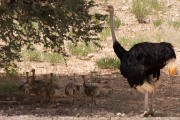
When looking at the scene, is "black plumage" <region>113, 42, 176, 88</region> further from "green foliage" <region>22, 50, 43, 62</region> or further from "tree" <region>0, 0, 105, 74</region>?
"green foliage" <region>22, 50, 43, 62</region>

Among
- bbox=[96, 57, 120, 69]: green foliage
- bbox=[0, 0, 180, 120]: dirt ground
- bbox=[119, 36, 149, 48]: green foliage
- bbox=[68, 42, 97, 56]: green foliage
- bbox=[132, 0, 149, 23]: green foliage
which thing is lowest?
bbox=[0, 0, 180, 120]: dirt ground

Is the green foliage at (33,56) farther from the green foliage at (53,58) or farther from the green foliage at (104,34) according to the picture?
the green foliage at (104,34)

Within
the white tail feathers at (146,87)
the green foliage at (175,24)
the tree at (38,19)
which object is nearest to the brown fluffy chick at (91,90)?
the tree at (38,19)

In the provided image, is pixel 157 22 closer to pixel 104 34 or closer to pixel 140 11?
pixel 140 11

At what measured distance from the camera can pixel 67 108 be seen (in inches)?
499

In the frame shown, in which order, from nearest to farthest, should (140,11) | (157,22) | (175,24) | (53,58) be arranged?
(53,58) < (175,24) < (157,22) < (140,11)

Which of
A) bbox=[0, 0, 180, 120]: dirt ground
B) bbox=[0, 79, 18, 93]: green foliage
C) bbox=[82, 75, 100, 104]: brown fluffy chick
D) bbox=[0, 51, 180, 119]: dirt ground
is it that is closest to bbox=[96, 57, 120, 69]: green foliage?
bbox=[0, 0, 180, 120]: dirt ground

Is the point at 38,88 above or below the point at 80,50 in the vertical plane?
below

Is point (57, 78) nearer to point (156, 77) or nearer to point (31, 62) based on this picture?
point (31, 62)

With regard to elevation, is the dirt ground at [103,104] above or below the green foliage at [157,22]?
below

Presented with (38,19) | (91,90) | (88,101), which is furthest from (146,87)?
(38,19)

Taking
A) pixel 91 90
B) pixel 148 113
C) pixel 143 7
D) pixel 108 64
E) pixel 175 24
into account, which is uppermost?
pixel 143 7

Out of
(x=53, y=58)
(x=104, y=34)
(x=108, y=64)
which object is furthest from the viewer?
(x=104, y=34)

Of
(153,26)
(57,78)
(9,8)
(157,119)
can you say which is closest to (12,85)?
(57,78)
